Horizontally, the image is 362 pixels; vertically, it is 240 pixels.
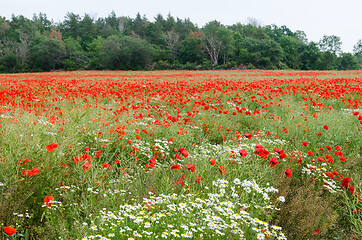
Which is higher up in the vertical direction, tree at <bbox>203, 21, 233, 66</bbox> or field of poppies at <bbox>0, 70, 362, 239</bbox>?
tree at <bbox>203, 21, 233, 66</bbox>

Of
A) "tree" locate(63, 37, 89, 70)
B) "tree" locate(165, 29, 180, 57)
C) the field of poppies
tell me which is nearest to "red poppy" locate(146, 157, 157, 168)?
the field of poppies

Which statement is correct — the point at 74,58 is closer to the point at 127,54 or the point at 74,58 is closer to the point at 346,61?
the point at 127,54

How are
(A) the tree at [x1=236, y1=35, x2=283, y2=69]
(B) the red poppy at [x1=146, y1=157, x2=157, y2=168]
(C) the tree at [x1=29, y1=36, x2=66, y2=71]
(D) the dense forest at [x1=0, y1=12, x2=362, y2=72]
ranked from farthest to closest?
(C) the tree at [x1=29, y1=36, x2=66, y2=71] < (D) the dense forest at [x1=0, y1=12, x2=362, y2=72] < (A) the tree at [x1=236, y1=35, x2=283, y2=69] < (B) the red poppy at [x1=146, y1=157, x2=157, y2=168]

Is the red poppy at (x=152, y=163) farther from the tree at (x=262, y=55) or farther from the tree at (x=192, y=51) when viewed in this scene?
the tree at (x=192, y=51)

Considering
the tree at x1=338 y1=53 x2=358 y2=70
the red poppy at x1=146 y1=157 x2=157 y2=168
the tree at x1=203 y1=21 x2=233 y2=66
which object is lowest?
the red poppy at x1=146 y1=157 x2=157 y2=168

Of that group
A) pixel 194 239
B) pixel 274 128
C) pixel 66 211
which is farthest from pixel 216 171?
pixel 274 128

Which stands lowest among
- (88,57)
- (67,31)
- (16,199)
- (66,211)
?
(66,211)

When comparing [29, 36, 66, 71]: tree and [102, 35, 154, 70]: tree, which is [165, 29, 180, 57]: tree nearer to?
[102, 35, 154, 70]: tree

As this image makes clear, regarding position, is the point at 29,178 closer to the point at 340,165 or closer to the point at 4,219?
the point at 4,219

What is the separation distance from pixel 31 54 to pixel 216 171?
2380 inches

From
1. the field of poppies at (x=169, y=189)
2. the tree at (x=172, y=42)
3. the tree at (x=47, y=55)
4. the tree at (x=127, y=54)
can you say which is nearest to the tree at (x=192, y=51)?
the tree at (x=172, y=42)

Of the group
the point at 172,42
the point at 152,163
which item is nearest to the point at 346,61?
the point at 172,42

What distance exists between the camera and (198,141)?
554 centimetres

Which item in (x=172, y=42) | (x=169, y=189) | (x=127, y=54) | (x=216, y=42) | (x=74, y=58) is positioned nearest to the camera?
(x=169, y=189)
